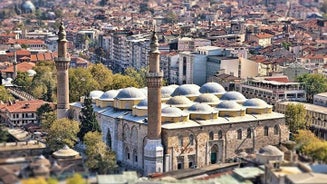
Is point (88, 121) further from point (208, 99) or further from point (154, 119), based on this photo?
point (208, 99)

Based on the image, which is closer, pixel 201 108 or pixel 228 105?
pixel 201 108

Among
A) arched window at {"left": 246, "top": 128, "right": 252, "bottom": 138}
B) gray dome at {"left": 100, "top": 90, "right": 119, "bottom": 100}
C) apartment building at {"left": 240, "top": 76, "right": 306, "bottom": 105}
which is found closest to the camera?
arched window at {"left": 246, "top": 128, "right": 252, "bottom": 138}

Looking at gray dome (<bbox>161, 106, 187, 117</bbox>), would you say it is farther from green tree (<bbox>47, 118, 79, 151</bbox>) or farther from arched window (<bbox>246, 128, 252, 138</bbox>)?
green tree (<bbox>47, 118, 79, 151</bbox>)

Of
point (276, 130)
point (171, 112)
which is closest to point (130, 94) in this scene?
point (171, 112)

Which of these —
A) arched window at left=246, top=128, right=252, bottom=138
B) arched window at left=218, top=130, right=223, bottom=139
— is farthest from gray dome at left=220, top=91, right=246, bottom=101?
arched window at left=218, top=130, right=223, bottom=139

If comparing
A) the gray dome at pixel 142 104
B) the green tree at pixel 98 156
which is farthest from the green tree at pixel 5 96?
the gray dome at pixel 142 104

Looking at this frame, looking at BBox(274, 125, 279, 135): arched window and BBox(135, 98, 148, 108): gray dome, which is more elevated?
BBox(135, 98, 148, 108): gray dome

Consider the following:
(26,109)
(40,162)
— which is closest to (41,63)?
(26,109)

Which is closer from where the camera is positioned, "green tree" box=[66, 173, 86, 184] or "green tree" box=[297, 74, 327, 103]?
"green tree" box=[66, 173, 86, 184]
